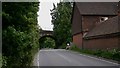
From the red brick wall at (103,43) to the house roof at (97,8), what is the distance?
7.98 metres

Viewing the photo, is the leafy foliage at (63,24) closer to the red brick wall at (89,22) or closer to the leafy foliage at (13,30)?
the red brick wall at (89,22)

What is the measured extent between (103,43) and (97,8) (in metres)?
19.6

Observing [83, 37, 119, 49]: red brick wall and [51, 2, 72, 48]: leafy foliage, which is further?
[51, 2, 72, 48]: leafy foliage

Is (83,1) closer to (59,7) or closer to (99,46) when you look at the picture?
(99,46)

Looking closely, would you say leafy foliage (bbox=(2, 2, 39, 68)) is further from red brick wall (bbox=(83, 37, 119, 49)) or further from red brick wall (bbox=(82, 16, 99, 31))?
red brick wall (bbox=(82, 16, 99, 31))

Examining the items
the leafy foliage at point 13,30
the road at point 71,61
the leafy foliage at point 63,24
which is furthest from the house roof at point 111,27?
the leafy foliage at point 63,24

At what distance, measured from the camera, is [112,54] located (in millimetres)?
29297

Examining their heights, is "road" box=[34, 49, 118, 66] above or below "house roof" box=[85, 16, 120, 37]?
below

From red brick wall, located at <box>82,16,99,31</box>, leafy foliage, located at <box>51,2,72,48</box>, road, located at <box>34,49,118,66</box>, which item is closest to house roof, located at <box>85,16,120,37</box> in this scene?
road, located at <box>34,49,118,66</box>

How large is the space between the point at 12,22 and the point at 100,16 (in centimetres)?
4452

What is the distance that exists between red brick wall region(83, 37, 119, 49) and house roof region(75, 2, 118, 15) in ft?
26.2

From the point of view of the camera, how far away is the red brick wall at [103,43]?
113ft

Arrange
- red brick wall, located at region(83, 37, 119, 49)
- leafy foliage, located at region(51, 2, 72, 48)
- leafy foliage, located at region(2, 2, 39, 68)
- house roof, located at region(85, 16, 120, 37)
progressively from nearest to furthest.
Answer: leafy foliage, located at region(2, 2, 39, 68) < red brick wall, located at region(83, 37, 119, 49) < house roof, located at region(85, 16, 120, 37) < leafy foliage, located at region(51, 2, 72, 48)

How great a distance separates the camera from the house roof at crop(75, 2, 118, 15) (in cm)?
5634
